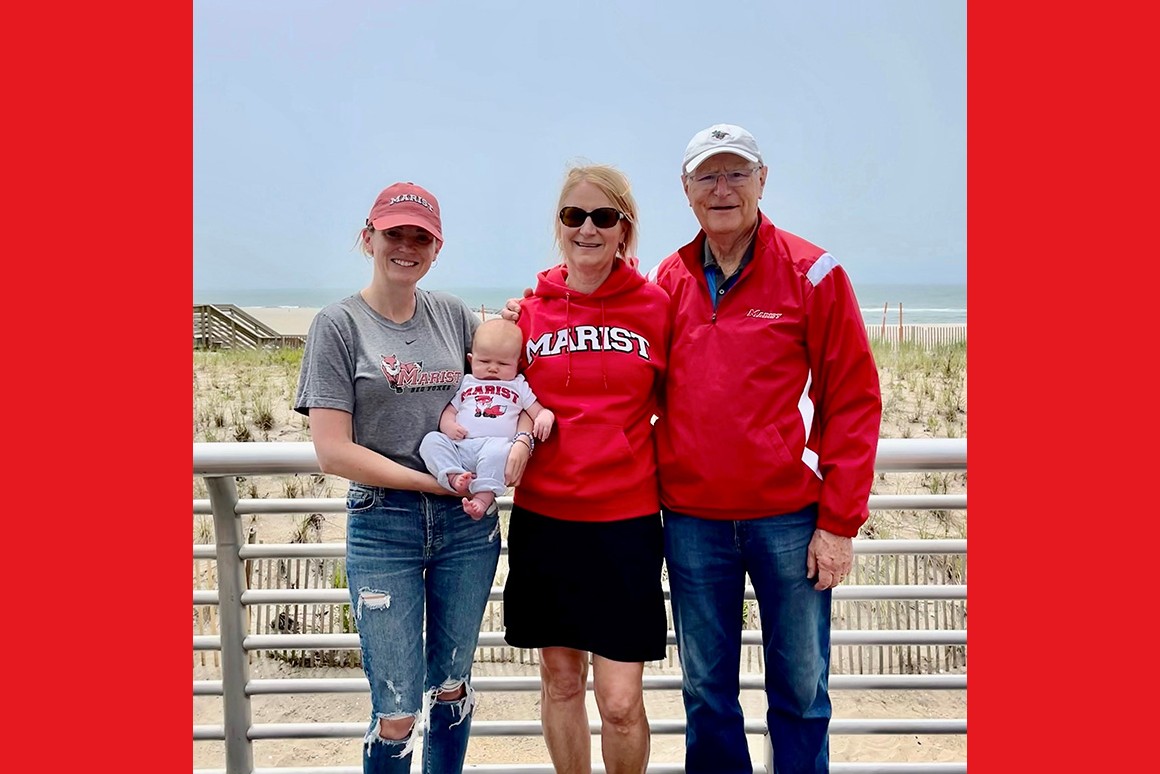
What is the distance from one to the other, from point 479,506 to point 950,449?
132 cm

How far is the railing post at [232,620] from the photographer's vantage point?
2.45 meters

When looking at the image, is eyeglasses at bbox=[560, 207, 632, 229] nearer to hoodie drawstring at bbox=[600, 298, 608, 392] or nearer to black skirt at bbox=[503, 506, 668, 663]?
hoodie drawstring at bbox=[600, 298, 608, 392]

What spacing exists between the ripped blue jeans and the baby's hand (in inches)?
11.1

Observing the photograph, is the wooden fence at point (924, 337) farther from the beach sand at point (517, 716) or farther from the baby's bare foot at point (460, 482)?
the baby's bare foot at point (460, 482)

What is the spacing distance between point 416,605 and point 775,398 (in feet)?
3.54

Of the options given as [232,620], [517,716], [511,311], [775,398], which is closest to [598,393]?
[511,311]

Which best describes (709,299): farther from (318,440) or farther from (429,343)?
(318,440)

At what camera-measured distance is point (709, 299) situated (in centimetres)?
221

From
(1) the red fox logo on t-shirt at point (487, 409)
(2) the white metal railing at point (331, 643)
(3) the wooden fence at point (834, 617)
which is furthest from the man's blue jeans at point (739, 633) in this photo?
(3) the wooden fence at point (834, 617)

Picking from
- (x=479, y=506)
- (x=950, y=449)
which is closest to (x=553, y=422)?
(x=479, y=506)

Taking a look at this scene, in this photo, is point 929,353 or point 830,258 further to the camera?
point 929,353

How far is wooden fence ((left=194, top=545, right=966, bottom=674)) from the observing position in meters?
3.60

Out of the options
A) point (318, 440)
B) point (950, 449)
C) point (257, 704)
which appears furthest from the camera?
point (257, 704)

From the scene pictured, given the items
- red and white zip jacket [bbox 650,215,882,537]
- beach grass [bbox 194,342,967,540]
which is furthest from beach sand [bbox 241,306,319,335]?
red and white zip jacket [bbox 650,215,882,537]
